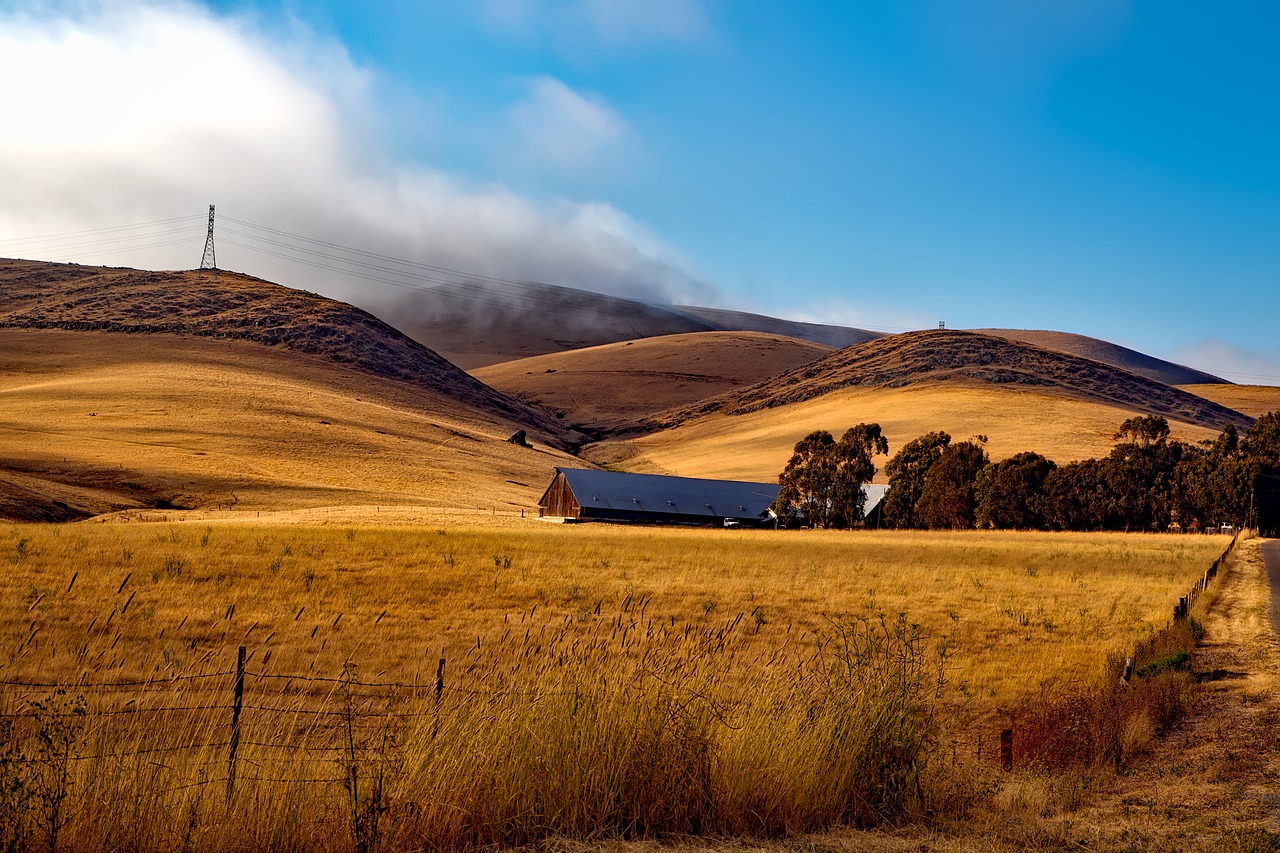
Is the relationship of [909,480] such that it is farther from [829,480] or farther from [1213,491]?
[1213,491]

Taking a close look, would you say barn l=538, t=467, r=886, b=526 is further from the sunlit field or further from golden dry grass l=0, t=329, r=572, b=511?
the sunlit field

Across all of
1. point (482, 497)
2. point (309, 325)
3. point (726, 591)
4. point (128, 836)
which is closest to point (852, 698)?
point (128, 836)

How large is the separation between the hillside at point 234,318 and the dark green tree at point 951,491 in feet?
276

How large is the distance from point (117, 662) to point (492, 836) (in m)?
10.4

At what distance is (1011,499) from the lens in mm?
80812

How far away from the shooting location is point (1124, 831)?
27.7 ft

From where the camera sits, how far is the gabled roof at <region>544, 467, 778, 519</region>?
288 ft

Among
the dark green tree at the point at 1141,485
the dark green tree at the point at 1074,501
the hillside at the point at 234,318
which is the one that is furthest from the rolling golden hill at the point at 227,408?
the dark green tree at the point at 1141,485

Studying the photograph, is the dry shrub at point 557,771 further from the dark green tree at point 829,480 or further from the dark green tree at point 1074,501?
the dark green tree at point 829,480

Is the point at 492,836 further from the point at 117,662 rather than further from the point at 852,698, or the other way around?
the point at 117,662

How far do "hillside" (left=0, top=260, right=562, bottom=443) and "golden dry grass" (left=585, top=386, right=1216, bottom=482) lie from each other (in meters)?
22.2

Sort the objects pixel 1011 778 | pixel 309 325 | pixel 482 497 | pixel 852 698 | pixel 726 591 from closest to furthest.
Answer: pixel 852 698, pixel 1011 778, pixel 726 591, pixel 482 497, pixel 309 325

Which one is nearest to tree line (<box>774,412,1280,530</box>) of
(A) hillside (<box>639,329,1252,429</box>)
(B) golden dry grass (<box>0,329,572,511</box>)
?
(B) golden dry grass (<box>0,329,572,511</box>)

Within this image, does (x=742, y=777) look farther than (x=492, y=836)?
Yes
